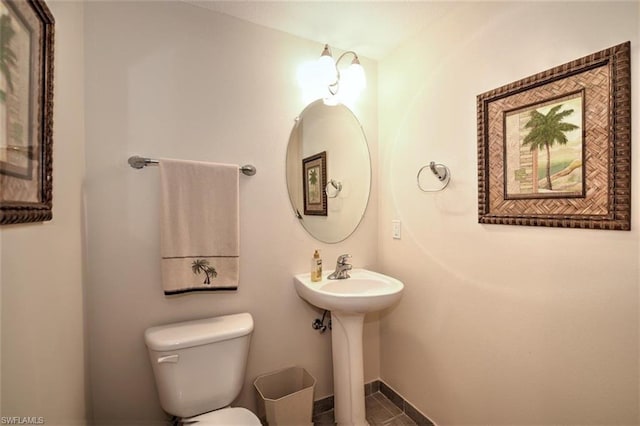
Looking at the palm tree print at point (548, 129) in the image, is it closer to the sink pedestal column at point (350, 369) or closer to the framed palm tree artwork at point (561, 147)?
the framed palm tree artwork at point (561, 147)

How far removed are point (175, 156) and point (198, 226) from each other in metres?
0.36

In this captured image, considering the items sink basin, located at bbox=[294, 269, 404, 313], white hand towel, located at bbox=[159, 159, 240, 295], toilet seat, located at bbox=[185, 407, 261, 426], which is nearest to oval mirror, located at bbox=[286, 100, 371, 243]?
sink basin, located at bbox=[294, 269, 404, 313]

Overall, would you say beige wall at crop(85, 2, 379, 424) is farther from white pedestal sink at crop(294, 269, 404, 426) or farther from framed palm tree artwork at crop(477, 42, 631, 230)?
framed palm tree artwork at crop(477, 42, 631, 230)

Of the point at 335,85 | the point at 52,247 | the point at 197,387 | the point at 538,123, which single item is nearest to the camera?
the point at 52,247

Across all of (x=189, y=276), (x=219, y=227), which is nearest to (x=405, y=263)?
(x=219, y=227)

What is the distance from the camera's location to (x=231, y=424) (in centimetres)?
114

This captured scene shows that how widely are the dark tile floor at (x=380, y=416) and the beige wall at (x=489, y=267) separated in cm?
14

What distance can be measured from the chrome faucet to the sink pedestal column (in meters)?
0.21

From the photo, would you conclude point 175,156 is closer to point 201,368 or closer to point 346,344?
point 201,368

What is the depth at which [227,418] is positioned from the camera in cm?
117

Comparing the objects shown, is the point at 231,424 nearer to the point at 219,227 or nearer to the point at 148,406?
the point at 148,406

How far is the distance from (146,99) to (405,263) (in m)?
1.62

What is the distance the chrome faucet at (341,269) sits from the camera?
168 cm

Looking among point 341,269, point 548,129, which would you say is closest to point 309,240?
point 341,269
